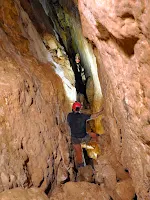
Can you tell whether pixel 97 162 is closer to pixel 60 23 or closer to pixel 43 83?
pixel 43 83

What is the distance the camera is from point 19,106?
4465mm

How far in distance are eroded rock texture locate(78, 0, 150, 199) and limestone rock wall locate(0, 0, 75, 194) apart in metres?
1.82

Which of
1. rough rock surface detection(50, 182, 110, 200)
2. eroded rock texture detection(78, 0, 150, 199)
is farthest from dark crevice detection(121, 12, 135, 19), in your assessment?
rough rock surface detection(50, 182, 110, 200)

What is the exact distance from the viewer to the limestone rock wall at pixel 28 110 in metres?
4.18

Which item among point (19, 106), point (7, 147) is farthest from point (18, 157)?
point (19, 106)

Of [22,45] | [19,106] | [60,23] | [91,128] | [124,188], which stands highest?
[60,23]

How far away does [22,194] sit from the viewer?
12.1ft

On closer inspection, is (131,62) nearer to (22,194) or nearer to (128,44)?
(128,44)

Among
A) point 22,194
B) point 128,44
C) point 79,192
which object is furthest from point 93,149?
point 128,44

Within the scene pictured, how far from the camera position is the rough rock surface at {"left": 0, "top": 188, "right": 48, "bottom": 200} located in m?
3.52

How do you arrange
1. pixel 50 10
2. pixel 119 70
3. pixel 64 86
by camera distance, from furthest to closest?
pixel 50 10
pixel 64 86
pixel 119 70

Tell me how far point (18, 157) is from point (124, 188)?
97.7 inches

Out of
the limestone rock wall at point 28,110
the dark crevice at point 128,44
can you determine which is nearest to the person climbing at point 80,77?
the limestone rock wall at point 28,110

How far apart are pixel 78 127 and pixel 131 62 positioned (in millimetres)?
3611
